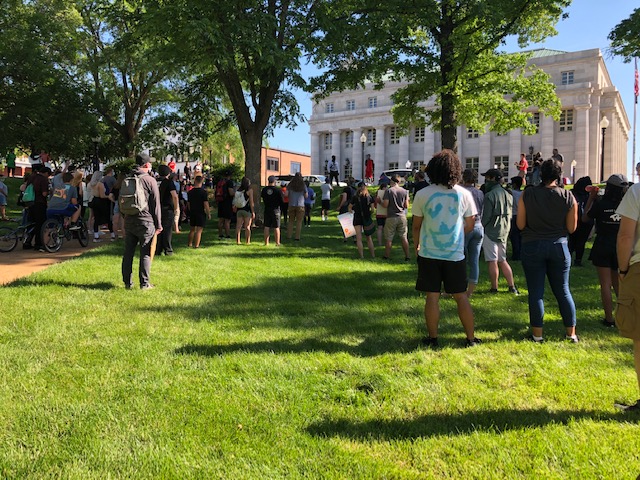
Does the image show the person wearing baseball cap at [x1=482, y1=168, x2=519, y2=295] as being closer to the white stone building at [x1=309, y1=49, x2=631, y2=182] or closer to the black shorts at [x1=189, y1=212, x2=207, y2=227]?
the black shorts at [x1=189, y1=212, x2=207, y2=227]

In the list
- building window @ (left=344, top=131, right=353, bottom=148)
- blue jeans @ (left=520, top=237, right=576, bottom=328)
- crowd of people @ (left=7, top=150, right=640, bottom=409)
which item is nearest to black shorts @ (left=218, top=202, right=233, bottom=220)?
crowd of people @ (left=7, top=150, right=640, bottom=409)

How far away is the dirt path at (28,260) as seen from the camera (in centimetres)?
834

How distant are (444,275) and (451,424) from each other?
175 centimetres

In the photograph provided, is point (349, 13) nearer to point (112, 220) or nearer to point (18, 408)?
point (112, 220)

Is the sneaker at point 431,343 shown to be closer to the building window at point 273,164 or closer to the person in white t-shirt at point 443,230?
the person in white t-shirt at point 443,230

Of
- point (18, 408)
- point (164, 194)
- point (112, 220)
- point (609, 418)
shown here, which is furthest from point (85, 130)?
point (609, 418)

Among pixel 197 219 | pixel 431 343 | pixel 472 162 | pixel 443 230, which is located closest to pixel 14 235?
pixel 197 219

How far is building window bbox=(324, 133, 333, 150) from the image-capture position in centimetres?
7443

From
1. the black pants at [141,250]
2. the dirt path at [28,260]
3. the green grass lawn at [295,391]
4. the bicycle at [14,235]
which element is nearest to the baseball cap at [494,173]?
the green grass lawn at [295,391]

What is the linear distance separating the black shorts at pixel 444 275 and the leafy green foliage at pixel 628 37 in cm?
1757

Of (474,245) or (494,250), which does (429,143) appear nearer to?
(494,250)

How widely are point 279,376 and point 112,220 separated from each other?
433 inches

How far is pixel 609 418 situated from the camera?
11.2ft

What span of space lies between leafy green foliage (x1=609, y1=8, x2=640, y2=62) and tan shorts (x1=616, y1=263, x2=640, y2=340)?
18.3 meters
